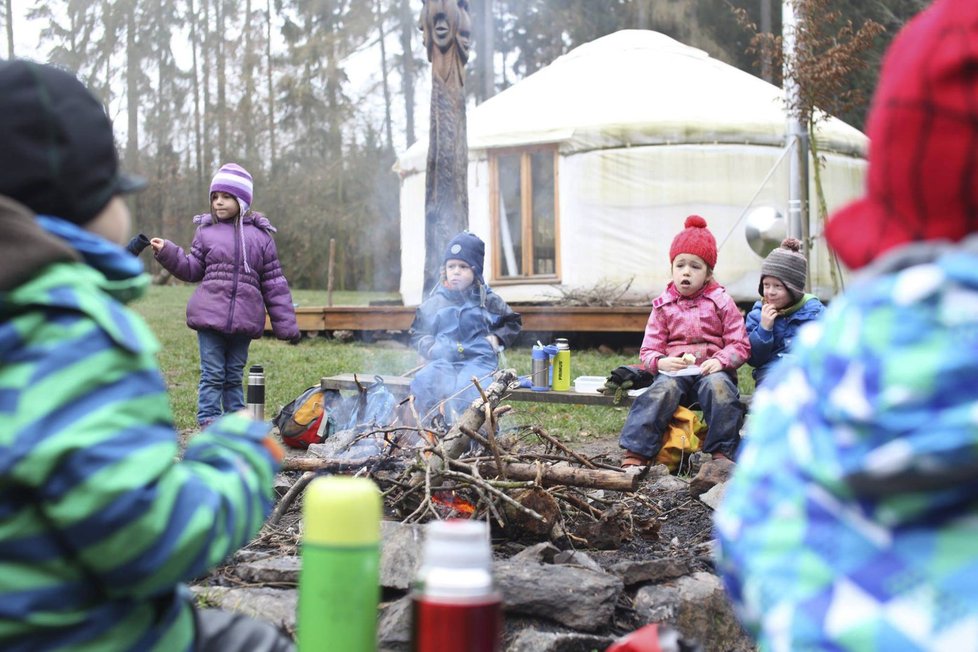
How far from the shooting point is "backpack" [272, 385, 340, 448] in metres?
5.17

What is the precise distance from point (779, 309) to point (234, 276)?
2.77 m

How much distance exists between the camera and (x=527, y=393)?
5434 millimetres

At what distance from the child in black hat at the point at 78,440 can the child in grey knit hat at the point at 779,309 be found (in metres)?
3.73

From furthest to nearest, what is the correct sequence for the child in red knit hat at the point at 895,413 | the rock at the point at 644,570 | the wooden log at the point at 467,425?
the wooden log at the point at 467,425
the rock at the point at 644,570
the child in red knit hat at the point at 895,413

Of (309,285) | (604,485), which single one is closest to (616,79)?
(604,485)

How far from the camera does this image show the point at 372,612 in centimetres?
115

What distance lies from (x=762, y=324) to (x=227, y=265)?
2743 mm

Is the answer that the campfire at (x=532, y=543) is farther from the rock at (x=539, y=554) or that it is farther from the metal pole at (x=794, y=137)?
the metal pole at (x=794, y=137)

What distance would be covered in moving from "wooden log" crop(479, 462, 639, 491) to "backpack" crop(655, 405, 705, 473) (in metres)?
1.54

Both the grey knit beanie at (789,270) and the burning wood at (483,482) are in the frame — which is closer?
the burning wood at (483,482)

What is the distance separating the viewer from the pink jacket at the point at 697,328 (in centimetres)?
475

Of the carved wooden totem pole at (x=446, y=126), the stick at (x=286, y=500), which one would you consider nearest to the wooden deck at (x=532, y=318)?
the carved wooden totem pole at (x=446, y=126)

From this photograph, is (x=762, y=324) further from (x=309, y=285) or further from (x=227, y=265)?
(x=309, y=285)

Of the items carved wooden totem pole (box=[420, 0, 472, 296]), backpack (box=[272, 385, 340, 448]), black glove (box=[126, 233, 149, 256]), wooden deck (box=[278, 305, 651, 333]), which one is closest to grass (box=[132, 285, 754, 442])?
wooden deck (box=[278, 305, 651, 333])
